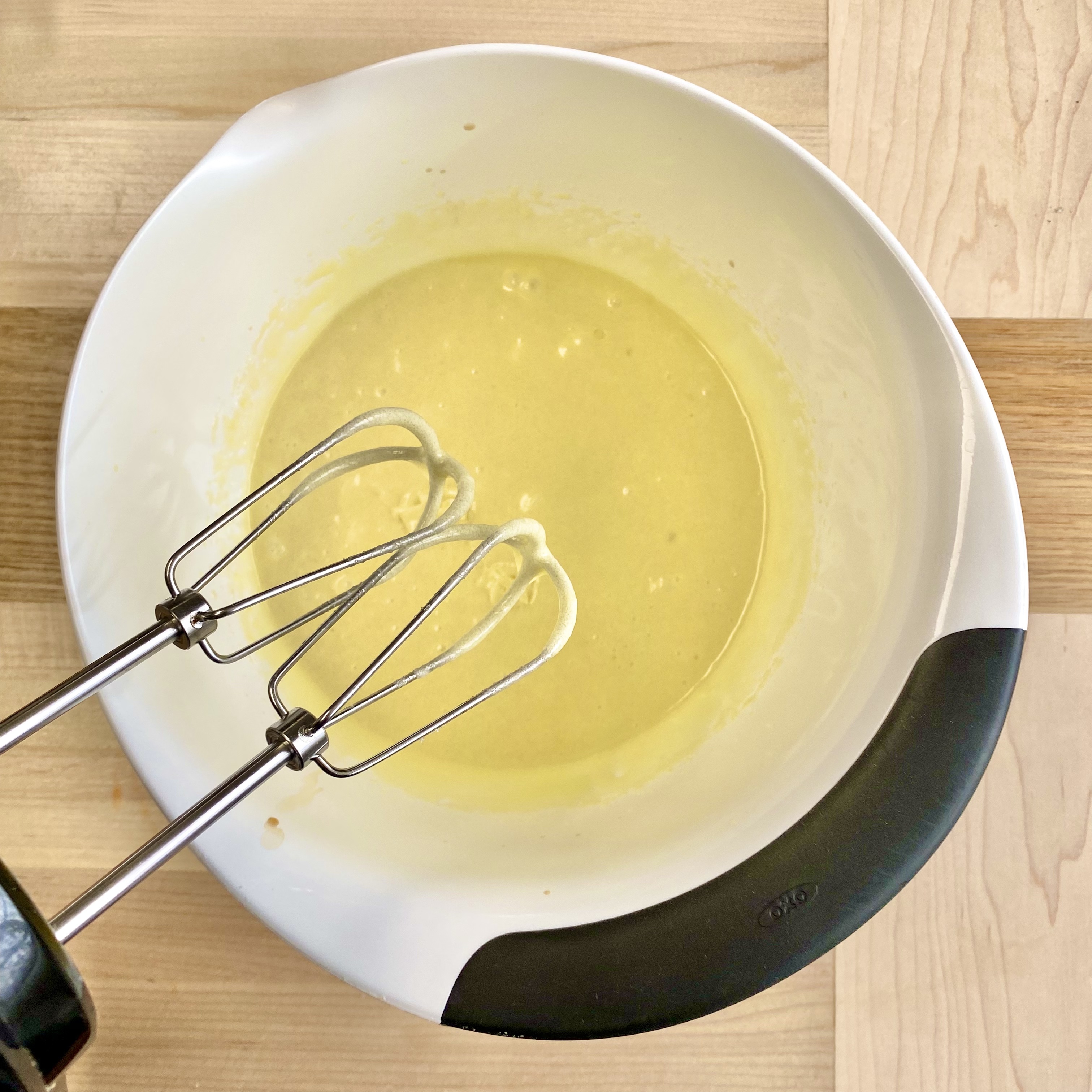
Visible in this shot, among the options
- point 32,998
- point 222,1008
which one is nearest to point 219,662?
point 32,998

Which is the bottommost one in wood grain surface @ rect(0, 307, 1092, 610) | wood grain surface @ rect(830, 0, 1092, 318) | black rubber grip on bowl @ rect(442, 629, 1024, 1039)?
black rubber grip on bowl @ rect(442, 629, 1024, 1039)

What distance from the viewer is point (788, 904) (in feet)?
1.78

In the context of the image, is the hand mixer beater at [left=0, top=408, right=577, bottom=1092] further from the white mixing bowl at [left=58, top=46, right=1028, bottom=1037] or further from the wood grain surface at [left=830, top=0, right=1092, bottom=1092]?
the wood grain surface at [left=830, top=0, right=1092, bottom=1092]

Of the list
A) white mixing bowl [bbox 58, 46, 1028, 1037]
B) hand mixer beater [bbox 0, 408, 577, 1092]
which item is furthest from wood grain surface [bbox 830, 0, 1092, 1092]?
hand mixer beater [bbox 0, 408, 577, 1092]

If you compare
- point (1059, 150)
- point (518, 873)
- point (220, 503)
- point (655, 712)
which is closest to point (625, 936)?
point (518, 873)

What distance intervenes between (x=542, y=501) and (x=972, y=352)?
0.34 m

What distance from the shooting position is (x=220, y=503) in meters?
0.69

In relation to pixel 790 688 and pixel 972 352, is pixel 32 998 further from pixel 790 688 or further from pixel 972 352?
pixel 972 352

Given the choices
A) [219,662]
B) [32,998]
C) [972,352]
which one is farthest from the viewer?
[972,352]

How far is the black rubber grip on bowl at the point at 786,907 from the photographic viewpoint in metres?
0.53

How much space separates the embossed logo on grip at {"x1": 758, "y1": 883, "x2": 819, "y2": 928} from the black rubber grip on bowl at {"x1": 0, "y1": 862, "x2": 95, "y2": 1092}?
1.26ft

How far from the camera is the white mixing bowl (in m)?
0.54

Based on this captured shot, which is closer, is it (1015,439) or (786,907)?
(786,907)

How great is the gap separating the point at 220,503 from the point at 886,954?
610 millimetres
